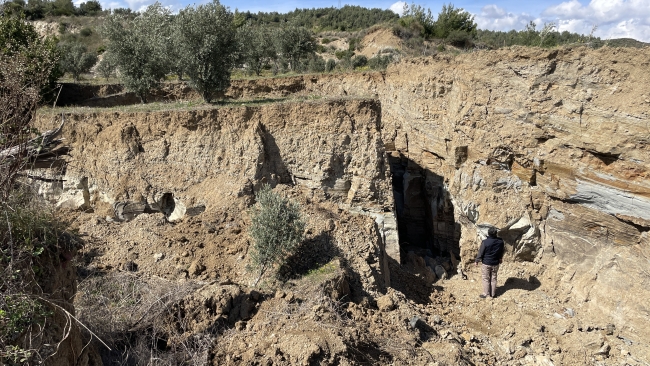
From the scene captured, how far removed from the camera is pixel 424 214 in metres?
12.3

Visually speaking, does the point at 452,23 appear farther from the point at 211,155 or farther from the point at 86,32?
the point at 86,32

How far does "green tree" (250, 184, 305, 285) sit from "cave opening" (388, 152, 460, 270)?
13.7 ft

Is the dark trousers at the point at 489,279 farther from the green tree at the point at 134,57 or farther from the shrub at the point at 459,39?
the shrub at the point at 459,39

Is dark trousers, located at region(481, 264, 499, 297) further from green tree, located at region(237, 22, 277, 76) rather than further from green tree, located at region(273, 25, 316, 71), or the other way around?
green tree, located at region(273, 25, 316, 71)

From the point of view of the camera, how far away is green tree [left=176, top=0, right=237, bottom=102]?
10.5 meters

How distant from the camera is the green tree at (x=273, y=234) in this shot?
7.00 meters

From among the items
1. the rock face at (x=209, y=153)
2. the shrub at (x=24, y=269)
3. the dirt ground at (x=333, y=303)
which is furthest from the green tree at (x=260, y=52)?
the shrub at (x=24, y=269)

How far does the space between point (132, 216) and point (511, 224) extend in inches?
336

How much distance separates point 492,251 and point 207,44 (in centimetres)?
816

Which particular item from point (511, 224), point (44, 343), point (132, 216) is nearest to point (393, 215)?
point (511, 224)

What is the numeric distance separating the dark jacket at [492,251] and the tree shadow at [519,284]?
984 mm

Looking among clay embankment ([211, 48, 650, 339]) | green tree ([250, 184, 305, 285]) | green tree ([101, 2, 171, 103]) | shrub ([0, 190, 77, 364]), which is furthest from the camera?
green tree ([101, 2, 171, 103])

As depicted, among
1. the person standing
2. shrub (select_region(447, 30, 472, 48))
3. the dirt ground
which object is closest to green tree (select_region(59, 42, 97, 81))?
the dirt ground

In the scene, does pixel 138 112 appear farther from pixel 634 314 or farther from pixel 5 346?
pixel 634 314
